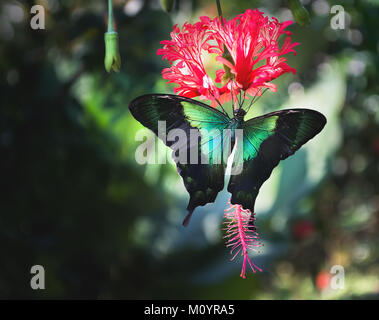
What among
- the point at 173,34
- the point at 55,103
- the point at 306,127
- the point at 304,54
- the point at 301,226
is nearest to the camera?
the point at 306,127

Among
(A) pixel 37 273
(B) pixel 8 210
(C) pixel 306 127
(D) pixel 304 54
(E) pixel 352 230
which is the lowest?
(C) pixel 306 127

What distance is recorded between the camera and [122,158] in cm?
258

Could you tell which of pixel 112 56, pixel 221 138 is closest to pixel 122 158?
pixel 112 56

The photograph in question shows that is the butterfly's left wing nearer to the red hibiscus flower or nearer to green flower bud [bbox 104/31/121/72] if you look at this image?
the red hibiscus flower

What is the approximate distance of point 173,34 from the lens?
0.83 m

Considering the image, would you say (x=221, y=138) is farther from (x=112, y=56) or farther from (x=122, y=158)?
(x=122, y=158)

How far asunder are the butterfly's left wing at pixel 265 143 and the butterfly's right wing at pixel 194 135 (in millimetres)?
29

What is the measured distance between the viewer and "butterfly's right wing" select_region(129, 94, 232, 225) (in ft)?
2.29

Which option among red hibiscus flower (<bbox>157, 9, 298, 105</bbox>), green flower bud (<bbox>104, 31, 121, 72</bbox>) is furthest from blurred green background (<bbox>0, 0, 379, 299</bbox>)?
red hibiscus flower (<bbox>157, 9, 298, 105</bbox>)

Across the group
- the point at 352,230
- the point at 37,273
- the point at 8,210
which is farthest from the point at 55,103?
the point at 352,230

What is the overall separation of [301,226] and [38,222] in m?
2.33

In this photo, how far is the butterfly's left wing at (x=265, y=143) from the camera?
70cm

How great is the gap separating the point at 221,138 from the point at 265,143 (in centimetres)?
8

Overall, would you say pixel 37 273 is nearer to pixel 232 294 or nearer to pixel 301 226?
pixel 232 294
